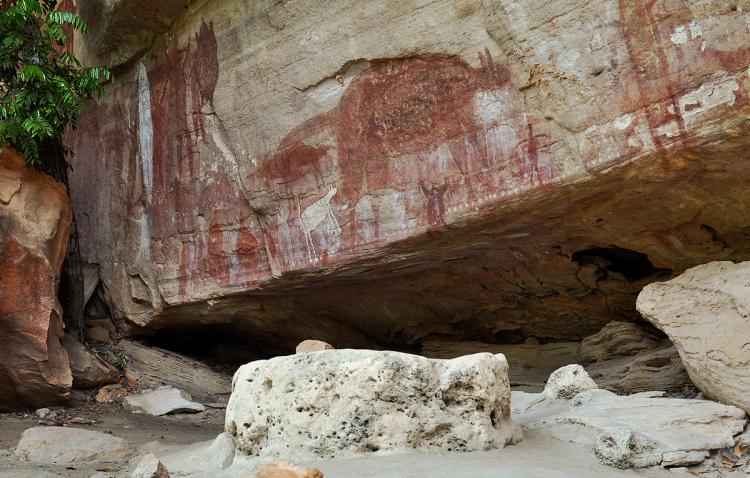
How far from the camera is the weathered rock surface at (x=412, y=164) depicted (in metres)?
5.03

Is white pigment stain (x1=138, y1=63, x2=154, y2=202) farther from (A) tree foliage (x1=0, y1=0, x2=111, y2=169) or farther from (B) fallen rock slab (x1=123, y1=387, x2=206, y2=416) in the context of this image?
(B) fallen rock slab (x1=123, y1=387, x2=206, y2=416)

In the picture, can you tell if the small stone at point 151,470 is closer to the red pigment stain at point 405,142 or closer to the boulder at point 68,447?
the boulder at point 68,447

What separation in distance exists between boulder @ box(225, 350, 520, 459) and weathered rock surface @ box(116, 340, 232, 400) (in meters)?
4.43

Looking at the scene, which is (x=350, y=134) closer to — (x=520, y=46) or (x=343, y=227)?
(x=343, y=227)

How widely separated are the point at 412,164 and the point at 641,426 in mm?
2900

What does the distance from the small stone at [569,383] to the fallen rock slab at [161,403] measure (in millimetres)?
4032

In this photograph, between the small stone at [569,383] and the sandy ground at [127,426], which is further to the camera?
the sandy ground at [127,426]

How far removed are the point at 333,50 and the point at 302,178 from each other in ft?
4.01

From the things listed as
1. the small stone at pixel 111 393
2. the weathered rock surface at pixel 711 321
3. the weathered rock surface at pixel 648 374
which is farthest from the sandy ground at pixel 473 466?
the small stone at pixel 111 393

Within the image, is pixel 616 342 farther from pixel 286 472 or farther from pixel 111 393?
pixel 111 393

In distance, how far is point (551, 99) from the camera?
5.41 m

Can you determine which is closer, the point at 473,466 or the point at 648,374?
the point at 473,466

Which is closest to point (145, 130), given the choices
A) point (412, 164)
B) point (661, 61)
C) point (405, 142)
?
point (405, 142)

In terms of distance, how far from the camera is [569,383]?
5121 mm
